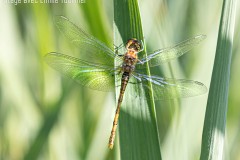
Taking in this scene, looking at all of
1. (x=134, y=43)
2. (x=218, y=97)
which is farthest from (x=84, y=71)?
(x=218, y=97)

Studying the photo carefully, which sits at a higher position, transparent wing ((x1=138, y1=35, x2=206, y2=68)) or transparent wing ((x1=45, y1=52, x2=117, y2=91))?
transparent wing ((x1=138, y1=35, x2=206, y2=68))

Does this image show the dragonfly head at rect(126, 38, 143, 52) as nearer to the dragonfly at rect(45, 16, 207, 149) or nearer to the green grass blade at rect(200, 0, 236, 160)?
the dragonfly at rect(45, 16, 207, 149)

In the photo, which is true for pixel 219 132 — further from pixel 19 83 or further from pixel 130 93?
pixel 19 83

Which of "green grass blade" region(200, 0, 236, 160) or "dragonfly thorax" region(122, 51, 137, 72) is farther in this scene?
"dragonfly thorax" region(122, 51, 137, 72)

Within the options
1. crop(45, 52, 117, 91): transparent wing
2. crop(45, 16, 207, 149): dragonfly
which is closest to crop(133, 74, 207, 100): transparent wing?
crop(45, 16, 207, 149): dragonfly

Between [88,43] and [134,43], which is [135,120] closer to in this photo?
[134,43]

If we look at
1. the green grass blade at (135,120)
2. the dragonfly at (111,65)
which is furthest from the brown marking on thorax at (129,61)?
the green grass blade at (135,120)

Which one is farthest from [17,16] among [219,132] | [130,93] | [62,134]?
[219,132]
